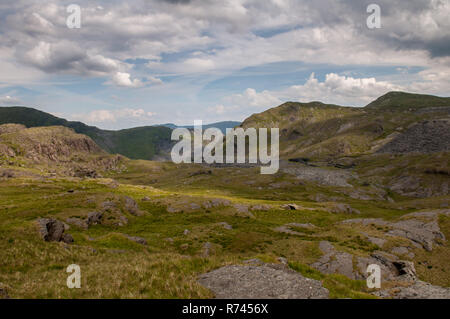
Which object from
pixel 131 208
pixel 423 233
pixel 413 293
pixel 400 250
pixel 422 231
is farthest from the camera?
pixel 131 208

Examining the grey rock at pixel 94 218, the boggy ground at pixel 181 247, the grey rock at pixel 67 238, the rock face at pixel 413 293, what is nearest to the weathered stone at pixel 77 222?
the boggy ground at pixel 181 247

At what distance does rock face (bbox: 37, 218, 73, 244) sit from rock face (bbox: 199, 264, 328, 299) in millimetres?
27965

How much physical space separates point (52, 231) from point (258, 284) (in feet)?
107

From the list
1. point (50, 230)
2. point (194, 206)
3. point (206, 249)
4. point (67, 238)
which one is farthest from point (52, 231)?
point (194, 206)

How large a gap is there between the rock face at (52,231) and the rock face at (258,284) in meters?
28.0

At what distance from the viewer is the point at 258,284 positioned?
14.5m

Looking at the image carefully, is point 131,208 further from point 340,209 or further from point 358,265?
point 340,209

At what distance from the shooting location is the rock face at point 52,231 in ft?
108

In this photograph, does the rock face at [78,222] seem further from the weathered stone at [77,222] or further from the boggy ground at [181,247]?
the boggy ground at [181,247]

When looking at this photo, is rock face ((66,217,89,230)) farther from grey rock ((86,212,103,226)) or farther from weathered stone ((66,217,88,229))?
grey rock ((86,212,103,226))

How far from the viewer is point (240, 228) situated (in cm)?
5947

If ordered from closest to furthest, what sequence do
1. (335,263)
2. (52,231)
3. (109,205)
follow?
(52,231)
(335,263)
(109,205)

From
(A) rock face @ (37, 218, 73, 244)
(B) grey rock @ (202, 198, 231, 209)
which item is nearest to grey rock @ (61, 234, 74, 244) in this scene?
(A) rock face @ (37, 218, 73, 244)
